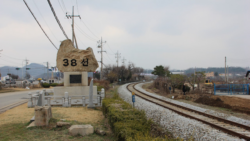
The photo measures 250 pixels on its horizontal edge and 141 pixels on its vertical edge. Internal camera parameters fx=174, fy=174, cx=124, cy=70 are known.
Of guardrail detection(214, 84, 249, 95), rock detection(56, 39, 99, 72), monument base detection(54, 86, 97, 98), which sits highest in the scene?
rock detection(56, 39, 99, 72)

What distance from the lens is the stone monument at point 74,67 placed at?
13750 millimetres

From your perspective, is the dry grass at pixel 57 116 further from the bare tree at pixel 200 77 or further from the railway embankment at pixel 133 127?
the bare tree at pixel 200 77

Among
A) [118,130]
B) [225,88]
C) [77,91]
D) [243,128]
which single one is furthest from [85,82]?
[225,88]

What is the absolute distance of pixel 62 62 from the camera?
13.8m

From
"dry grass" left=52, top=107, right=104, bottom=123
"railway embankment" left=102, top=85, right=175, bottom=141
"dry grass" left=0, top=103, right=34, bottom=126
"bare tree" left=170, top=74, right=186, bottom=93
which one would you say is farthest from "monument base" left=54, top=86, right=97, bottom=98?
"bare tree" left=170, top=74, right=186, bottom=93

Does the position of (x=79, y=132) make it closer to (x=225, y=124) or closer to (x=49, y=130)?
(x=49, y=130)

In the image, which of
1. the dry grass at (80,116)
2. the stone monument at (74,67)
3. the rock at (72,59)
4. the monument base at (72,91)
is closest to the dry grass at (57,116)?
the dry grass at (80,116)

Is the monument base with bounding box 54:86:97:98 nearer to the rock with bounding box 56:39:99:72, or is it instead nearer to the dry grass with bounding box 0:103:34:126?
the rock with bounding box 56:39:99:72

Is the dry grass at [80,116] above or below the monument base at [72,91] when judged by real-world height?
below

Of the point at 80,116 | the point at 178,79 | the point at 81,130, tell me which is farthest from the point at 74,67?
the point at 178,79

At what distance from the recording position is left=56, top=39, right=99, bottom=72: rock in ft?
45.4

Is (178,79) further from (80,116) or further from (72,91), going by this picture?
(80,116)

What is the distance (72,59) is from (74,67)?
0.66 m

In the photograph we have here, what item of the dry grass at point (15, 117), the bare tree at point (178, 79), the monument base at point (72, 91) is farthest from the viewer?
the bare tree at point (178, 79)
